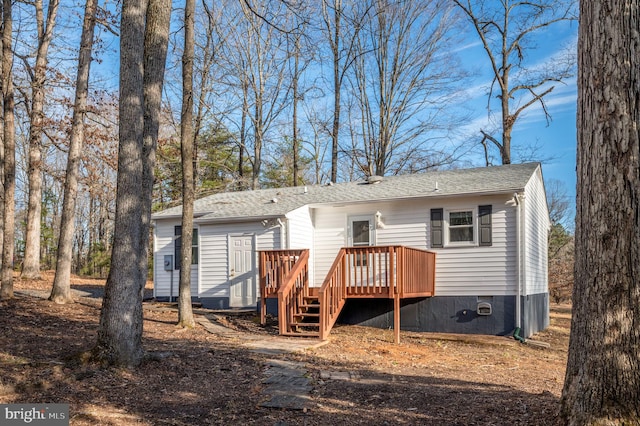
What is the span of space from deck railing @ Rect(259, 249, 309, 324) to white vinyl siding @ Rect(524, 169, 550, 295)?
5.35 meters

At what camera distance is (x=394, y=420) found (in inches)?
192

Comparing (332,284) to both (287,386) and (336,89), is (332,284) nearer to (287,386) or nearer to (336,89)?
(287,386)

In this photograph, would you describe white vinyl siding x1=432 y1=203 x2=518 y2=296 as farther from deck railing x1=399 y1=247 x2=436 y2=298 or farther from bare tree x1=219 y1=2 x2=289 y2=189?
bare tree x1=219 y1=2 x2=289 y2=189

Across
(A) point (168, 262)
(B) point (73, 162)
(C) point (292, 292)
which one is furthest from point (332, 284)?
(B) point (73, 162)

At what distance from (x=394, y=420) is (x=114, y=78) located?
16.7 metres

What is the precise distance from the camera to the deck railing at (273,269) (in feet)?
40.3

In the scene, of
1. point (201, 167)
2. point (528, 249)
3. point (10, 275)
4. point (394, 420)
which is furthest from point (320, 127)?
point (394, 420)

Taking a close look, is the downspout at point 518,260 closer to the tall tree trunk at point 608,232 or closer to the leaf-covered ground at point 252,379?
the leaf-covered ground at point 252,379

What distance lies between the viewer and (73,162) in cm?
1227

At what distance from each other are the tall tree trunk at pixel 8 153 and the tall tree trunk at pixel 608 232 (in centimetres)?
1110

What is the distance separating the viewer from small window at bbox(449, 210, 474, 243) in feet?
40.2

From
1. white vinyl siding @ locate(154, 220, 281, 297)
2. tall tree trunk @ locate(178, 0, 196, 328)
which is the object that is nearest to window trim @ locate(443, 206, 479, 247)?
white vinyl siding @ locate(154, 220, 281, 297)

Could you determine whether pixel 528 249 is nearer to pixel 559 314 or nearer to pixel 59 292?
pixel 559 314

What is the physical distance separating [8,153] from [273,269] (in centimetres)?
648
